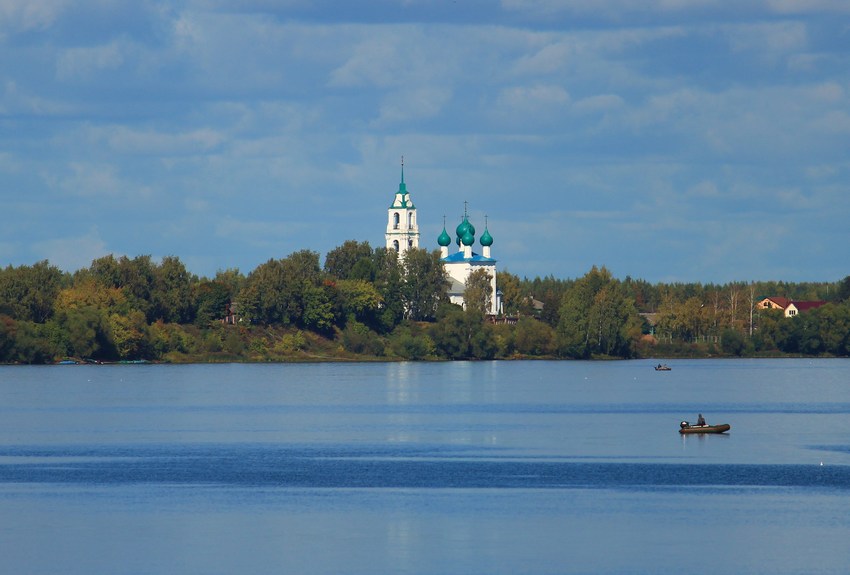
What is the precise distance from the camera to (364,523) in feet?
122

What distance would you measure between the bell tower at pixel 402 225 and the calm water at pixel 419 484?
99030 millimetres

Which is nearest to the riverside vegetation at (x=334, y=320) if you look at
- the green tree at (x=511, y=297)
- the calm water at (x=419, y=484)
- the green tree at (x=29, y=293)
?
the green tree at (x=29, y=293)

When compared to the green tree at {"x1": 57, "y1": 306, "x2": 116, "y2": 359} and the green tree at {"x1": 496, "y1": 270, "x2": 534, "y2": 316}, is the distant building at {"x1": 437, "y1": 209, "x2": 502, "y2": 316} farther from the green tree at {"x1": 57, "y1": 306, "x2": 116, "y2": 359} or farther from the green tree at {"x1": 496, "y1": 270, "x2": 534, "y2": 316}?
the green tree at {"x1": 57, "y1": 306, "x2": 116, "y2": 359}

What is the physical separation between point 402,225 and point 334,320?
46.5m

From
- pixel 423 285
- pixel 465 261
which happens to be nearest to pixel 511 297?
pixel 465 261

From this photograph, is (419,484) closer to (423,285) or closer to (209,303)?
(209,303)

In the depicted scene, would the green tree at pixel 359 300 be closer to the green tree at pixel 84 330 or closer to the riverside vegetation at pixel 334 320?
the riverside vegetation at pixel 334 320

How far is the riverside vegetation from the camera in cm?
12144


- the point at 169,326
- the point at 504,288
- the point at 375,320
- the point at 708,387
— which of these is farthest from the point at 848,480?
the point at 504,288

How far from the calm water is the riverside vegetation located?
3406 cm

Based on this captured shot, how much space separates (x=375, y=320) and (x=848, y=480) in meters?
104

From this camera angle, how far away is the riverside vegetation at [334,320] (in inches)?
4781

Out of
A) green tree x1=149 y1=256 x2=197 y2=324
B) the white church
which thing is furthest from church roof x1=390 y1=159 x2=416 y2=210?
green tree x1=149 y1=256 x2=197 y2=324

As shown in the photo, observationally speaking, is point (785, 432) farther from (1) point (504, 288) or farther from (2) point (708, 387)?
(1) point (504, 288)
